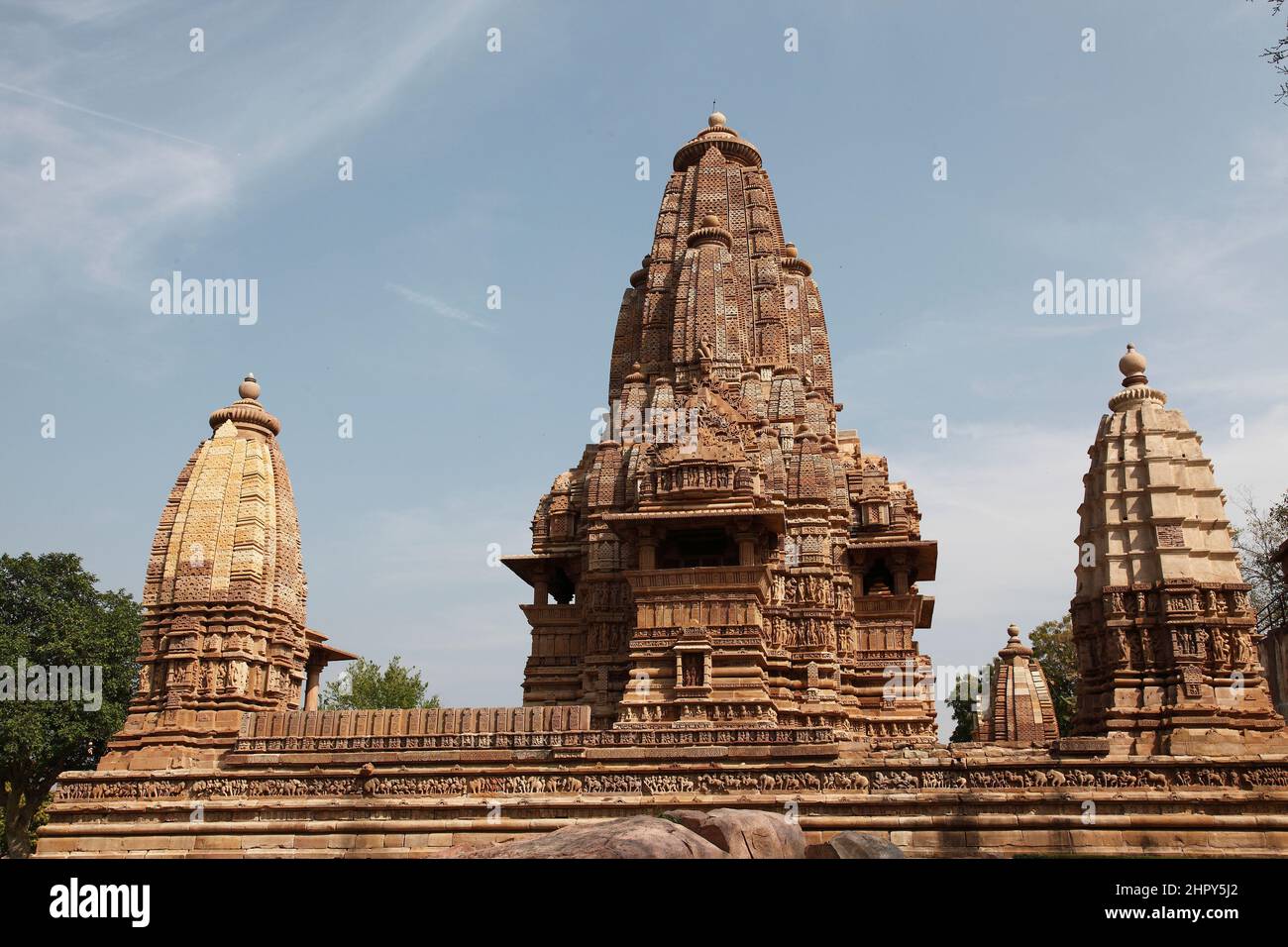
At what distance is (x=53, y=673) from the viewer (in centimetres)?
3675

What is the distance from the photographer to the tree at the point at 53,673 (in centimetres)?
3425

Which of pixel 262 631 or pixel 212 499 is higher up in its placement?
pixel 212 499

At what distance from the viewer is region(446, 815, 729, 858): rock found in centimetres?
1242

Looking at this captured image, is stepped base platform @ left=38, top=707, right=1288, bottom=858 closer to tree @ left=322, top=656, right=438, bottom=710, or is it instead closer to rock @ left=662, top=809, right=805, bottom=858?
rock @ left=662, top=809, right=805, bottom=858

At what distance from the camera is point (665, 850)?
41.5ft

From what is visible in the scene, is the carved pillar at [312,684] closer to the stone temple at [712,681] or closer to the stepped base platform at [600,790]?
the stone temple at [712,681]

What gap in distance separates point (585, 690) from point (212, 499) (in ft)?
35.1

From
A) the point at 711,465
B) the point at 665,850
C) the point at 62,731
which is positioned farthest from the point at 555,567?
the point at 665,850

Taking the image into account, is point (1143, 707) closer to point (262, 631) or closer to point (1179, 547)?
point (1179, 547)

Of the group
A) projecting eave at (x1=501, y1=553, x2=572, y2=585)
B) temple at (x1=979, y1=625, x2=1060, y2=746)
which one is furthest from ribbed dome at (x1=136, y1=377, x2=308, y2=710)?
temple at (x1=979, y1=625, x2=1060, y2=746)

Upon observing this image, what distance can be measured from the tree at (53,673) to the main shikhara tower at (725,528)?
50.4 ft

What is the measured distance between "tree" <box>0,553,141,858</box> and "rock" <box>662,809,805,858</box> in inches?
1050

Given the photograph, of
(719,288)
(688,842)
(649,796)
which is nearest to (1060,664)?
(719,288)

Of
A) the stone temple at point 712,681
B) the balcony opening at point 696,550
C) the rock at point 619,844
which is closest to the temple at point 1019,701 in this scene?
the stone temple at point 712,681
